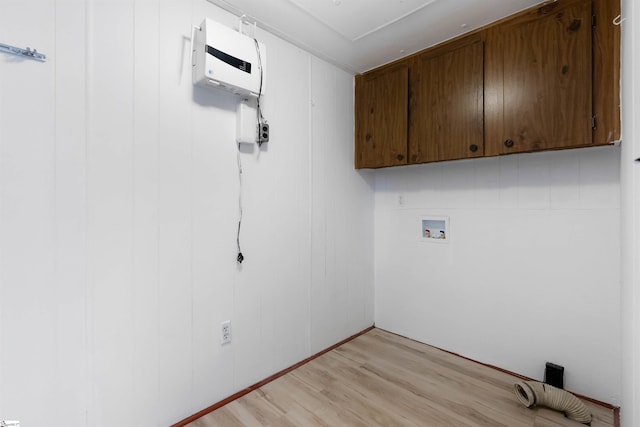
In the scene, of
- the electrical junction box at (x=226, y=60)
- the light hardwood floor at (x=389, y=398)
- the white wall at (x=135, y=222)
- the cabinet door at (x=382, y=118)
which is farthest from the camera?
the cabinet door at (x=382, y=118)

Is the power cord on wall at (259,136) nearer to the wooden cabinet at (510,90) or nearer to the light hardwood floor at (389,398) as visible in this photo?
the light hardwood floor at (389,398)

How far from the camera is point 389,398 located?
1776 mm

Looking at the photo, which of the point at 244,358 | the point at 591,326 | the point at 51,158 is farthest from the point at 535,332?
the point at 51,158

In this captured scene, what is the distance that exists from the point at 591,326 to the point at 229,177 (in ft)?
8.10

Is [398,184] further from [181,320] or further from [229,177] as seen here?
[181,320]

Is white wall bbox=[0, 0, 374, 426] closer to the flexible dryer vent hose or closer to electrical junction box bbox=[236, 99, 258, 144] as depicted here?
electrical junction box bbox=[236, 99, 258, 144]

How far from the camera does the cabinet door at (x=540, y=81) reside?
5.00 feet

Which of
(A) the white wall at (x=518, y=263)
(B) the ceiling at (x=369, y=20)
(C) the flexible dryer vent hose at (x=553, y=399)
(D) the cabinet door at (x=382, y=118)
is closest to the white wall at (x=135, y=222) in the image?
(B) the ceiling at (x=369, y=20)

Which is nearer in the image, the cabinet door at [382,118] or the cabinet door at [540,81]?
the cabinet door at [540,81]

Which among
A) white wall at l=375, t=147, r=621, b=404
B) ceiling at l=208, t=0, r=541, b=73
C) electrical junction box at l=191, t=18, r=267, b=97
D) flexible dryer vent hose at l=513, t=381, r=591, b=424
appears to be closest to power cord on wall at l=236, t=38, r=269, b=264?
electrical junction box at l=191, t=18, r=267, b=97

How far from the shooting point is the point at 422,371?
6.77ft

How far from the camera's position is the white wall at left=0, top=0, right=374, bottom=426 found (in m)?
1.12

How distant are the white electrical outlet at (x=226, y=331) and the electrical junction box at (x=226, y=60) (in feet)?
4.66

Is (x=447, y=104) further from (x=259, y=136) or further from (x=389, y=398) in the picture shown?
(x=389, y=398)
